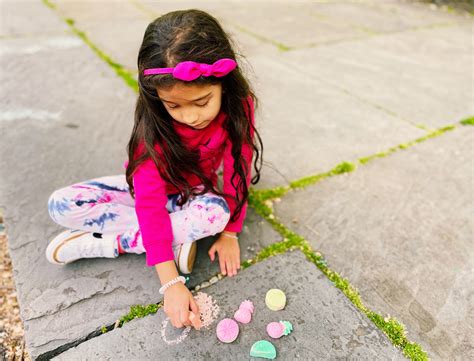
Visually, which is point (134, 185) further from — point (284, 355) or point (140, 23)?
point (140, 23)

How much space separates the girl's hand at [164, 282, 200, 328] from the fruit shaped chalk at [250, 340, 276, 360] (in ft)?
0.83

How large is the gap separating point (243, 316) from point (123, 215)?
74cm

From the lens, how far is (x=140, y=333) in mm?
1487

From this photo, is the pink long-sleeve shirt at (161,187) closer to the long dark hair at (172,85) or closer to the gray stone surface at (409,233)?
the long dark hair at (172,85)

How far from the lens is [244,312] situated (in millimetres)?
1534

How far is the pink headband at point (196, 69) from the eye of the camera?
129cm

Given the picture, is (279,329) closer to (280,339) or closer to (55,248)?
(280,339)

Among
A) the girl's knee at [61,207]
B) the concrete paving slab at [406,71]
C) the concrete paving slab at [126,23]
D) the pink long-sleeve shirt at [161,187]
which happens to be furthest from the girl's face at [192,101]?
the concrete paving slab at [126,23]

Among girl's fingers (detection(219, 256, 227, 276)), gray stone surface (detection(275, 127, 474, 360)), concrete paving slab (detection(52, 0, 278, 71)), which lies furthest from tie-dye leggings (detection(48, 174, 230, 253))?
concrete paving slab (detection(52, 0, 278, 71))

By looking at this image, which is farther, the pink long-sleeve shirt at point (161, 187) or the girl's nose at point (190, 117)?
the pink long-sleeve shirt at point (161, 187)

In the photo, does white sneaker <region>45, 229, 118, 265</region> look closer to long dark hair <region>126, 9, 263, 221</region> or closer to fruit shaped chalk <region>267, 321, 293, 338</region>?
long dark hair <region>126, 9, 263, 221</region>

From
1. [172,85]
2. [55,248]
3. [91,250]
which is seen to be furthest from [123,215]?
[172,85]

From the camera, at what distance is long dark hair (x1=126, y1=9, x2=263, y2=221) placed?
4.40 feet

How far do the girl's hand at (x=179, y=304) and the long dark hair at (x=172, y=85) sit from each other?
423 mm
